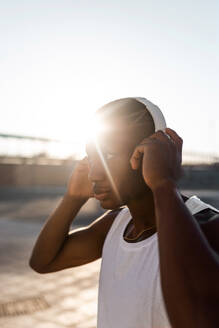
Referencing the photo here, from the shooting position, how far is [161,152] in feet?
4.80

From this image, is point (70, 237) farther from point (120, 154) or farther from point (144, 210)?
point (120, 154)

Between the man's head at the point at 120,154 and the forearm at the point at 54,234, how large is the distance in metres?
0.50

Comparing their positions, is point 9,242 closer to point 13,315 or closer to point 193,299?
point 13,315

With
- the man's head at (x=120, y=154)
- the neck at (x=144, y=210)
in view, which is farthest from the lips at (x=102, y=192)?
the neck at (x=144, y=210)

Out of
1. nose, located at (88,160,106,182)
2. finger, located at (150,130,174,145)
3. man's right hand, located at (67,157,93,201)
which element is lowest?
man's right hand, located at (67,157,93,201)

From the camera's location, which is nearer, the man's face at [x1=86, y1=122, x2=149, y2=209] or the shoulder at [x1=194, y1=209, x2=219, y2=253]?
the shoulder at [x1=194, y1=209, x2=219, y2=253]

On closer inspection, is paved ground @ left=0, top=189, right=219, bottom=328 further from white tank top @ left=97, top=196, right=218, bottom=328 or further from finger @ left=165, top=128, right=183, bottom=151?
finger @ left=165, top=128, right=183, bottom=151

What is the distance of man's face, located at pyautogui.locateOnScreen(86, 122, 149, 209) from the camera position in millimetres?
1738

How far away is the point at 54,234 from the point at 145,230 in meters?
0.58

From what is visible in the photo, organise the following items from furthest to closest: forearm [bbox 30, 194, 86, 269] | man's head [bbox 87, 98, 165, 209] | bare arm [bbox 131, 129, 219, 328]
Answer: forearm [bbox 30, 194, 86, 269], man's head [bbox 87, 98, 165, 209], bare arm [bbox 131, 129, 219, 328]


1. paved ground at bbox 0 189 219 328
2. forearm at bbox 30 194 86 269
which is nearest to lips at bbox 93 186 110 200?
forearm at bbox 30 194 86 269

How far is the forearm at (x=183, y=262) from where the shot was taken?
1257 millimetres

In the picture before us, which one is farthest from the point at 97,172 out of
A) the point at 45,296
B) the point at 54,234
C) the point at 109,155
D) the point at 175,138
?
the point at 45,296

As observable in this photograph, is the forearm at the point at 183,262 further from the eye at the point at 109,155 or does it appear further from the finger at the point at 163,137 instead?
the eye at the point at 109,155
